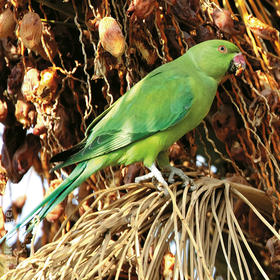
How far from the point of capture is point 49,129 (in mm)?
1840

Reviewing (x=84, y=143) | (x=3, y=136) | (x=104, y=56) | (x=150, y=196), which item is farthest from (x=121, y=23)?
(x=150, y=196)

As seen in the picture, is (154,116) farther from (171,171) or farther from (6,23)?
(6,23)

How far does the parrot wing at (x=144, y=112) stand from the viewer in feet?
6.13

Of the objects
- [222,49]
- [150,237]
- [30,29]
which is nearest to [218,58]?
[222,49]

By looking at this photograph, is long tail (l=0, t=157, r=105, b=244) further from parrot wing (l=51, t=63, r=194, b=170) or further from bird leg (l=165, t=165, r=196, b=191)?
bird leg (l=165, t=165, r=196, b=191)

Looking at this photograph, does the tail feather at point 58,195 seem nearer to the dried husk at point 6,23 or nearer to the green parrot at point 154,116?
the green parrot at point 154,116

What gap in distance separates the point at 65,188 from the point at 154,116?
39cm

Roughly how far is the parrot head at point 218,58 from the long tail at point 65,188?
19.8 inches

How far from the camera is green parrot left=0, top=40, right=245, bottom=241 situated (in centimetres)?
185

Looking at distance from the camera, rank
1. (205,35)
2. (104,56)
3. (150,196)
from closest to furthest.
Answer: (150,196) < (104,56) < (205,35)

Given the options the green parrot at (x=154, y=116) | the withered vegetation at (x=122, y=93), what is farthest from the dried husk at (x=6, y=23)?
the green parrot at (x=154, y=116)

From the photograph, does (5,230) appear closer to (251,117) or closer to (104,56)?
(104,56)

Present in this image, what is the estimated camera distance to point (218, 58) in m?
1.98

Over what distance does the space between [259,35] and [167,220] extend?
744mm
